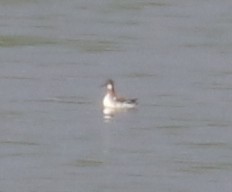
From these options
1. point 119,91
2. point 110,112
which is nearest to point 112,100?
point 110,112

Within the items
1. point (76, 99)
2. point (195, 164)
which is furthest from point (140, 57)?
point (195, 164)

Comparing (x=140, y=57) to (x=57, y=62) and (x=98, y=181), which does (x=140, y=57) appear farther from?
(x=98, y=181)

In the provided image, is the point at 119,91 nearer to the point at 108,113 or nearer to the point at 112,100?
the point at 112,100

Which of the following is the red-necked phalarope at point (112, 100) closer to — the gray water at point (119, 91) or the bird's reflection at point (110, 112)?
the bird's reflection at point (110, 112)

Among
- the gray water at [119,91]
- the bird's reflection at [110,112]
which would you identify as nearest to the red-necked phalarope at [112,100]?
the bird's reflection at [110,112]

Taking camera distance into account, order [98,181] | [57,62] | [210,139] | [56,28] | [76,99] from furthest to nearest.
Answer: [56,28], [57,62], [76,99], [210,139], [98,181]

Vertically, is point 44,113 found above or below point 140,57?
below

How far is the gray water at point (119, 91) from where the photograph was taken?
53.4 feet

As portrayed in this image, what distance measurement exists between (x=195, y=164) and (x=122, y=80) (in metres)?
4.09

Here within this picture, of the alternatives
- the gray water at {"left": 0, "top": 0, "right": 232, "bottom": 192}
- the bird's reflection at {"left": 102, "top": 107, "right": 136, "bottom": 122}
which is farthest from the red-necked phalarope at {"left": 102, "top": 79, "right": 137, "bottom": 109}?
the gray water at {"left": 0, "top": 0, "right": 232, "bottom": 192}

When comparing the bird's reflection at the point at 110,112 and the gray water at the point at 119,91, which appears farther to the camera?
the bird's reflection at the point at 110,112

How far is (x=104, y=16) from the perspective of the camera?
24531mm

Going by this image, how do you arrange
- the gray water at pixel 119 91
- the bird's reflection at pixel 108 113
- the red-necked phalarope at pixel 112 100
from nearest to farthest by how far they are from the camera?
the gray water at pixel 119 91 < the bird's reflection at pixel 108 113 < the red-necked phalarope at pixel 112 100

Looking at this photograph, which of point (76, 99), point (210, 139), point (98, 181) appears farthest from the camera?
point (76, 99)
